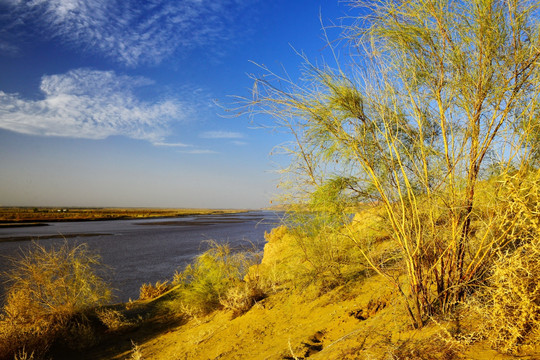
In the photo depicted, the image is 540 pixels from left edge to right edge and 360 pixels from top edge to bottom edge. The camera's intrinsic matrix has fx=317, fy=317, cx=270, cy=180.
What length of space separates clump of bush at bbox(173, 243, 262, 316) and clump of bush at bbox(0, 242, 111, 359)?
244 cm

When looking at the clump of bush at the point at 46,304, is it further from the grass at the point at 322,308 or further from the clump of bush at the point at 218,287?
the clump of bush at the point at 218,287

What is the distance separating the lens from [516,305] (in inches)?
113

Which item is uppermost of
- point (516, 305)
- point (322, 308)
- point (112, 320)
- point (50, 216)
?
point (516, 305)

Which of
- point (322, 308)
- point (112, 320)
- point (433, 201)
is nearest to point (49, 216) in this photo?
point (112, 320)

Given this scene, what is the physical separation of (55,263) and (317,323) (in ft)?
22.3

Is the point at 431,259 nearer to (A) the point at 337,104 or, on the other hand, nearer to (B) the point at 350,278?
(A) the point at 337,104

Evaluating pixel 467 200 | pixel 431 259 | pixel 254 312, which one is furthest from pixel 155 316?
pixel 467 200

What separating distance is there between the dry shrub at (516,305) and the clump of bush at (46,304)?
320 inches

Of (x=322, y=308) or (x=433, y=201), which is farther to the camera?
(x=322, y=308)

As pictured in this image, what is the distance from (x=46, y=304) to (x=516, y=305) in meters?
9.58

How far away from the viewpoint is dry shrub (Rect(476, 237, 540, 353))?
9.00 feet

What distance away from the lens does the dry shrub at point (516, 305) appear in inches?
108

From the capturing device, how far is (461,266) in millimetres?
3588

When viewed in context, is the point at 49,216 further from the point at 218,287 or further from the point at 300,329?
the point at 300,329
